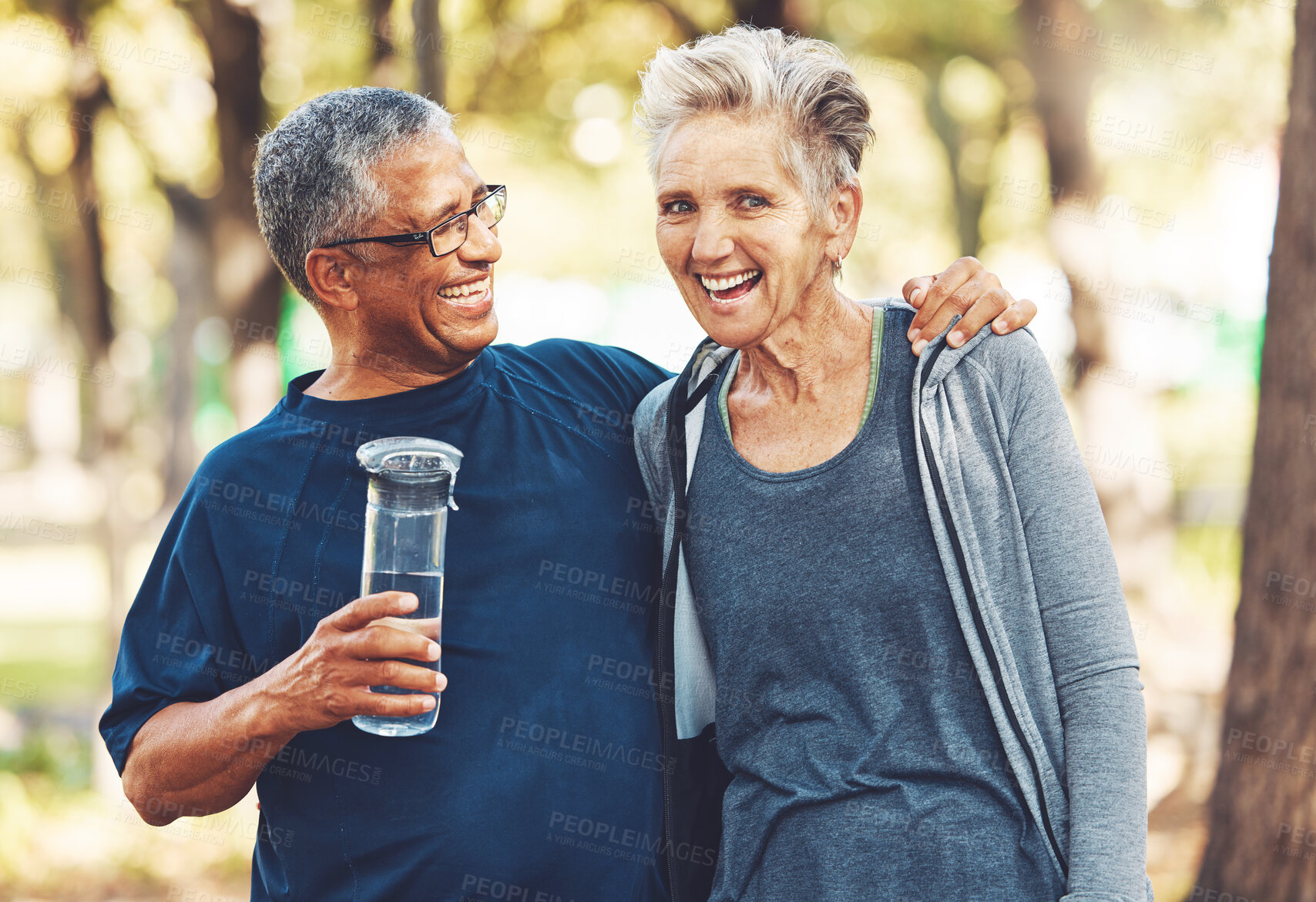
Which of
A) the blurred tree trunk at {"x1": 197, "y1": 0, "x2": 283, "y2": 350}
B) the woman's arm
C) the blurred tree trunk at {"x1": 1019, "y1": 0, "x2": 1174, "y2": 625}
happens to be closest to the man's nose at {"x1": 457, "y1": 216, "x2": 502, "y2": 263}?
the woman's arm

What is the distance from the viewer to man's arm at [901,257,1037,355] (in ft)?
7.32

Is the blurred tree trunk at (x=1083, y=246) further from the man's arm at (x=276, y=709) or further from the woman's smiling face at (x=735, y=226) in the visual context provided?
the man's arm at (x=276, y=709)

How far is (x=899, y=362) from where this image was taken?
231 centimetres

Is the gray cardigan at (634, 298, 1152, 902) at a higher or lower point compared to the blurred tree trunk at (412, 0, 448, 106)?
lower

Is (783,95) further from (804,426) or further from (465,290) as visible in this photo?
(465,290)

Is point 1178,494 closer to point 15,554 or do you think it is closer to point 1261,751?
point 1261,751

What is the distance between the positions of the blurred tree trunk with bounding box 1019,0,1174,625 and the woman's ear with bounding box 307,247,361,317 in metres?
6.78

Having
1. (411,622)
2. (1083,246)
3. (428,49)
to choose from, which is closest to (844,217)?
(411,622)

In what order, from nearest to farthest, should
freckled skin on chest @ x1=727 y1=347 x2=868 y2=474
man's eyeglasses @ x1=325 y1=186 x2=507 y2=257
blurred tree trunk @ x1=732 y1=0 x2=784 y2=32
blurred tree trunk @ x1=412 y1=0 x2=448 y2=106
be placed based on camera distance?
freckled skin on chest @ x1=727 y1=347 x2=868 y2=474, man's eyeglasses @ x1=325 y1=186 x2=507 y2=257, blurred tree trunk @ x1=412 y1=0 x2=448 y2=106, blurred tree trunk @ x1=732 y1=0 x2=784 y2=32

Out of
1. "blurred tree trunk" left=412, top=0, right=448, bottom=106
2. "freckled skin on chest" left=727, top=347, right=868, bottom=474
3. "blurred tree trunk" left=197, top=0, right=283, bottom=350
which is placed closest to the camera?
"freckled skin on chest" left=727, top=347, right=868, bottom=474

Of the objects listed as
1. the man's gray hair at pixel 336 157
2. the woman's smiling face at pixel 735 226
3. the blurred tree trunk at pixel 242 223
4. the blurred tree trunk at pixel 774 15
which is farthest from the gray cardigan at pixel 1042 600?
the blurred tree trunk at pixel 242 223

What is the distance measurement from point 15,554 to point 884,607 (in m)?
22.0

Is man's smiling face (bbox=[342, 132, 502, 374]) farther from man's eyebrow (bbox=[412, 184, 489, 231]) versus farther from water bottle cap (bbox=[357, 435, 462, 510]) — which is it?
water bottle cap (bbox=[357, 435, 462, 510])

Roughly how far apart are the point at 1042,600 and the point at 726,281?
0.86 m
